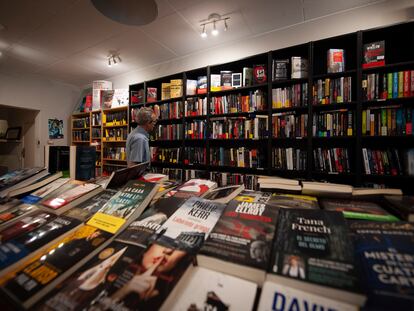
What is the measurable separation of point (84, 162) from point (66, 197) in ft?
2.94

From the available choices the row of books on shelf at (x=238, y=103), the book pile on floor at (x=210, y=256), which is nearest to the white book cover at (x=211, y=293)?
the book pile on floor at (x=210, y=256)

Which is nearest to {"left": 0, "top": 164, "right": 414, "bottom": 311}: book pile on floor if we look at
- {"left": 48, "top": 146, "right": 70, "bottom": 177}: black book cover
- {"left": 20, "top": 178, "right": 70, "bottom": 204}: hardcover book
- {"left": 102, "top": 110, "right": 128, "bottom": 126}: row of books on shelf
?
{"left": 20, "top": 178, "right": 70, "bottom": 204}: hardcover book

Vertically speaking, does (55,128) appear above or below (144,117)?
above

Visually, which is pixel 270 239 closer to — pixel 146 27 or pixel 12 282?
pixel 12 282

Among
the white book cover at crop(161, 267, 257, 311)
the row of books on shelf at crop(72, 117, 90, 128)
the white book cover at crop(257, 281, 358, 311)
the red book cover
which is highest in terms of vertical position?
the row of books on shelf at crop(72, 117, 90, 128)

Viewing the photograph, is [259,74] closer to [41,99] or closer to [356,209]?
[356,209]

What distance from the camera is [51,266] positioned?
0.51 metres

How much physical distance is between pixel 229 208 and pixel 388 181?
2.16 m

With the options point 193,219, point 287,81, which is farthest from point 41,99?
point 193,219

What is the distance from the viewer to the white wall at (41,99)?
3.92 m

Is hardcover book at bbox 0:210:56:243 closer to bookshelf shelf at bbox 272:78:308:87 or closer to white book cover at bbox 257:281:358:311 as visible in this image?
white book cover at bbox 257:281:358:311

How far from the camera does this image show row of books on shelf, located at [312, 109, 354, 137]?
6.49 feet

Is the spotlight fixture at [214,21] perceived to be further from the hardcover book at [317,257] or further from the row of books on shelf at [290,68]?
the hardcover book at [317,257]

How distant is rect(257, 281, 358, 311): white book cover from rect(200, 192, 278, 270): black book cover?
45 mm
